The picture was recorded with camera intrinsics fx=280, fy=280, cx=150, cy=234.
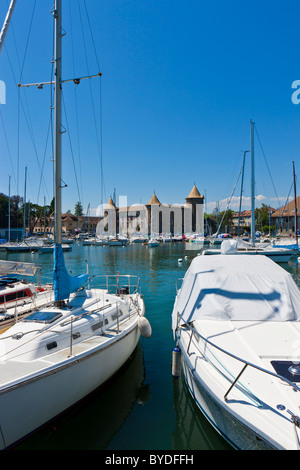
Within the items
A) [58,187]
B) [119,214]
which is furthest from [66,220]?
[58,187]

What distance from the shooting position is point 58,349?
6363 mm

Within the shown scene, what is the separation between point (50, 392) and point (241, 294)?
485 centimetres

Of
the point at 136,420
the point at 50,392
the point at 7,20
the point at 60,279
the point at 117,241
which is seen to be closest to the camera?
the point at 50,392

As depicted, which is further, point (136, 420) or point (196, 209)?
point (196, 209)

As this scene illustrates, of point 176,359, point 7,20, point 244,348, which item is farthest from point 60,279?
point 7,20

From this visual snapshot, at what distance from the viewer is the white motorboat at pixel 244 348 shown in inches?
152

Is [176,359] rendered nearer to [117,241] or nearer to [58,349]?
[58,349]

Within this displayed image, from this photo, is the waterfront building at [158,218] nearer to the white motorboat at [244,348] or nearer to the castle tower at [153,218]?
the castle tower at [153,218]

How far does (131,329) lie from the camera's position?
8.16 metres

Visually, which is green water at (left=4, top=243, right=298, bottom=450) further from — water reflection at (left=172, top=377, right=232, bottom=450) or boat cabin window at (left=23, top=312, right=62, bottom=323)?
boat cabin window at (left=23, top=312, right=62, bottom=323)

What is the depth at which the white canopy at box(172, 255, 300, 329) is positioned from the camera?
6805mm

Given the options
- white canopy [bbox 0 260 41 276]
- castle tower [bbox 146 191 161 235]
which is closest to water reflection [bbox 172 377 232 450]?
white canopy [bbox 0 260 41 276]

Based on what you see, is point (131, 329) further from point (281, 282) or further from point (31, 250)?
point (31, 250)
